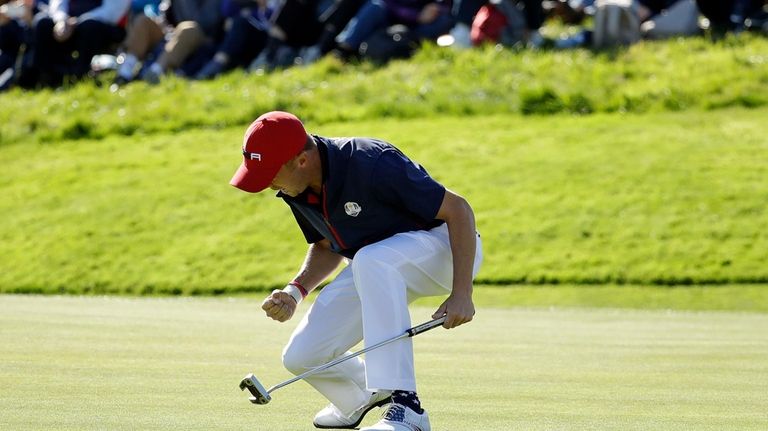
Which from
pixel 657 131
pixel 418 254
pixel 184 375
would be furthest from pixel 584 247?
pixel 418 254

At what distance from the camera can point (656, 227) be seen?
584 inches

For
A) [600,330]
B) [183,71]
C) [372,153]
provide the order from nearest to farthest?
[372,153]
[600,330]
[183,71]

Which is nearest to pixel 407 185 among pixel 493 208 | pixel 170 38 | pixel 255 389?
pixel 255 389

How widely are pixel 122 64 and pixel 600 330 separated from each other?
1336 centimetres

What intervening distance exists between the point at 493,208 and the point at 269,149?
1080 centimetres

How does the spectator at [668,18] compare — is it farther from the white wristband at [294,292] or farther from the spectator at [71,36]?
the white wristband at [294,292]

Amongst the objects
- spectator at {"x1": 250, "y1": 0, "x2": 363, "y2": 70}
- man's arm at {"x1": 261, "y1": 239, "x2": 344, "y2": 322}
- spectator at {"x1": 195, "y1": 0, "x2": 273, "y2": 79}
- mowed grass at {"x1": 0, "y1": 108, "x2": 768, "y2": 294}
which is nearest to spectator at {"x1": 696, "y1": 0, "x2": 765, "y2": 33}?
mowed grass at {"x1": 0, "y1": 108, "x2": 768, "y2": 294}

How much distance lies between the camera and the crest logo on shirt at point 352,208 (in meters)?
5.31

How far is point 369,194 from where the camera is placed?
5.27 meters

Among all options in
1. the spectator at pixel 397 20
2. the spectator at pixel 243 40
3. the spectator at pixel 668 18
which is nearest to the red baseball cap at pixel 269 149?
the spectator at pixel 397 20

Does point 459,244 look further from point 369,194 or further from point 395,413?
point 395,413

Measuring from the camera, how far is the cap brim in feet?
17.1

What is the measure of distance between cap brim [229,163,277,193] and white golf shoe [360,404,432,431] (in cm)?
99

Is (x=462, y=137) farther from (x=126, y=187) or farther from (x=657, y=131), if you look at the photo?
(x=126, y=187)
